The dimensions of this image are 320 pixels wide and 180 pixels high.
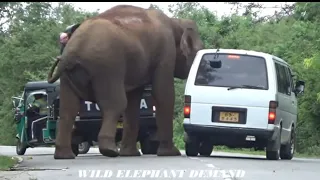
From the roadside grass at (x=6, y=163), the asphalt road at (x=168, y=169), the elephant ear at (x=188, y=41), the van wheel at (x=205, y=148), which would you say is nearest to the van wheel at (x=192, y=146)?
the van wheel at (x=205, y=148)

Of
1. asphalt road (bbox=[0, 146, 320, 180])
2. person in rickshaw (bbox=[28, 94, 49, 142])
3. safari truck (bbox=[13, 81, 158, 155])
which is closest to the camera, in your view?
asphalt road (bbox=[0, 146, 320, 180])

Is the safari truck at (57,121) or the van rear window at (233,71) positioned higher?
the van rear window at (233,71)

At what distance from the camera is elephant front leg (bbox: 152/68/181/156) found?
2027 cm

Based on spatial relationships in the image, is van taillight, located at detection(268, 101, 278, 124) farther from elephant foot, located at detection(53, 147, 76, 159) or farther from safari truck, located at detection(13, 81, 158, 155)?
elephant foot, located at detection(53, 147, 76, 159)

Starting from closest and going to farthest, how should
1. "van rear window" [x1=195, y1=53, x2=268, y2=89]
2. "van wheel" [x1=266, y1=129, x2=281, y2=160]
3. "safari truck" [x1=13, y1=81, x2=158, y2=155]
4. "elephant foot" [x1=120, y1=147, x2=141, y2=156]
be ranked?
"van rear window" [x1=195, y1=53, x2=268, y2=89] → "van wheel" [x1=266, y1=129, x2=281, y2=160] → "elephant foot" [x1=120, y1=147, x2=141, y2=156] → "safari truck" [x1=13, y1=81, x2=158, y2=155]

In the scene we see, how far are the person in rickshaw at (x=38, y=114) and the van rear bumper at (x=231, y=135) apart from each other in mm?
5361

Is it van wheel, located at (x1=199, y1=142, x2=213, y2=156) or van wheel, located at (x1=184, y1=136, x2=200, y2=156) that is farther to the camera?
van wheel, located at (x1=199, y1=142, x2=213, y2=156)

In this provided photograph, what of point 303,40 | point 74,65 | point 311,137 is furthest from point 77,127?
point 303,40

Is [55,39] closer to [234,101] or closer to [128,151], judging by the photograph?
[128,151]

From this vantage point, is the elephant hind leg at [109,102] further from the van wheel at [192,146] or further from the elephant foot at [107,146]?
the van wheel at [192,146]

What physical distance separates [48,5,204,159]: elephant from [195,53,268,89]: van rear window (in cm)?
152

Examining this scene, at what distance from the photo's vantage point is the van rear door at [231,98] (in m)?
18.6

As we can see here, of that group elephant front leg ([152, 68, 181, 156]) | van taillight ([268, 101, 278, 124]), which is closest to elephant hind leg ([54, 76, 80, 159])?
elephant front leg ([152, 68, 181, 156])

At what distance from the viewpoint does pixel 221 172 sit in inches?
569
